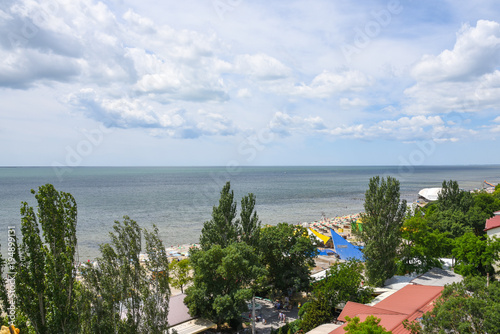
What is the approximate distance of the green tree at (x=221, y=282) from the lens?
61.2ft

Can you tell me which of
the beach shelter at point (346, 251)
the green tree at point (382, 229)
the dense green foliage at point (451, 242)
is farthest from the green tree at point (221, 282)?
the beach shelter at point (346, 251)

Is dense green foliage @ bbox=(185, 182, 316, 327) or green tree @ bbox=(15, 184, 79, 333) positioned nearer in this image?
green tree @ bbox=(15, 184, 79, 333)

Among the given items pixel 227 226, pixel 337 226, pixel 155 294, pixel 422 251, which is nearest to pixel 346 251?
pixel 422 251

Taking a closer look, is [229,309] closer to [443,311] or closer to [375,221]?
[443,311]

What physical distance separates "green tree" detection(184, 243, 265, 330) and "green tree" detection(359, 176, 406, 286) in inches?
400

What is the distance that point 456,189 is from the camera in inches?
1585

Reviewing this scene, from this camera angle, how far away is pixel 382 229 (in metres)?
25.2

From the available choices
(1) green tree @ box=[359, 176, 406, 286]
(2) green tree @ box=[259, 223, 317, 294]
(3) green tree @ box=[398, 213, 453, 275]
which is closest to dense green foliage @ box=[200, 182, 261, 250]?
(2) green tree @ box=[259, 223, 317, 294]

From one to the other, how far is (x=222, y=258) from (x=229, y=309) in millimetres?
2975

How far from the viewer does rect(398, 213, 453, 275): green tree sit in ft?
88.3

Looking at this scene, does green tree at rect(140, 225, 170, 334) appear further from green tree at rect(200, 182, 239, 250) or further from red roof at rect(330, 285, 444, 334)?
green tree at rect(200, 182, 239, 250)

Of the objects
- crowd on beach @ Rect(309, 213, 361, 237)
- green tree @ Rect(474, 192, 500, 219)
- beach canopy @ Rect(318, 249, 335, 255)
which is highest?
green tree @ Rect(474, 192, 500, 219)

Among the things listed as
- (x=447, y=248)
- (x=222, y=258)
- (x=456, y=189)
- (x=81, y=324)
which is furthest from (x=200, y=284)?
(x=456, y=189)

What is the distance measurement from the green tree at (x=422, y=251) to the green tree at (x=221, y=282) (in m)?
14.8
